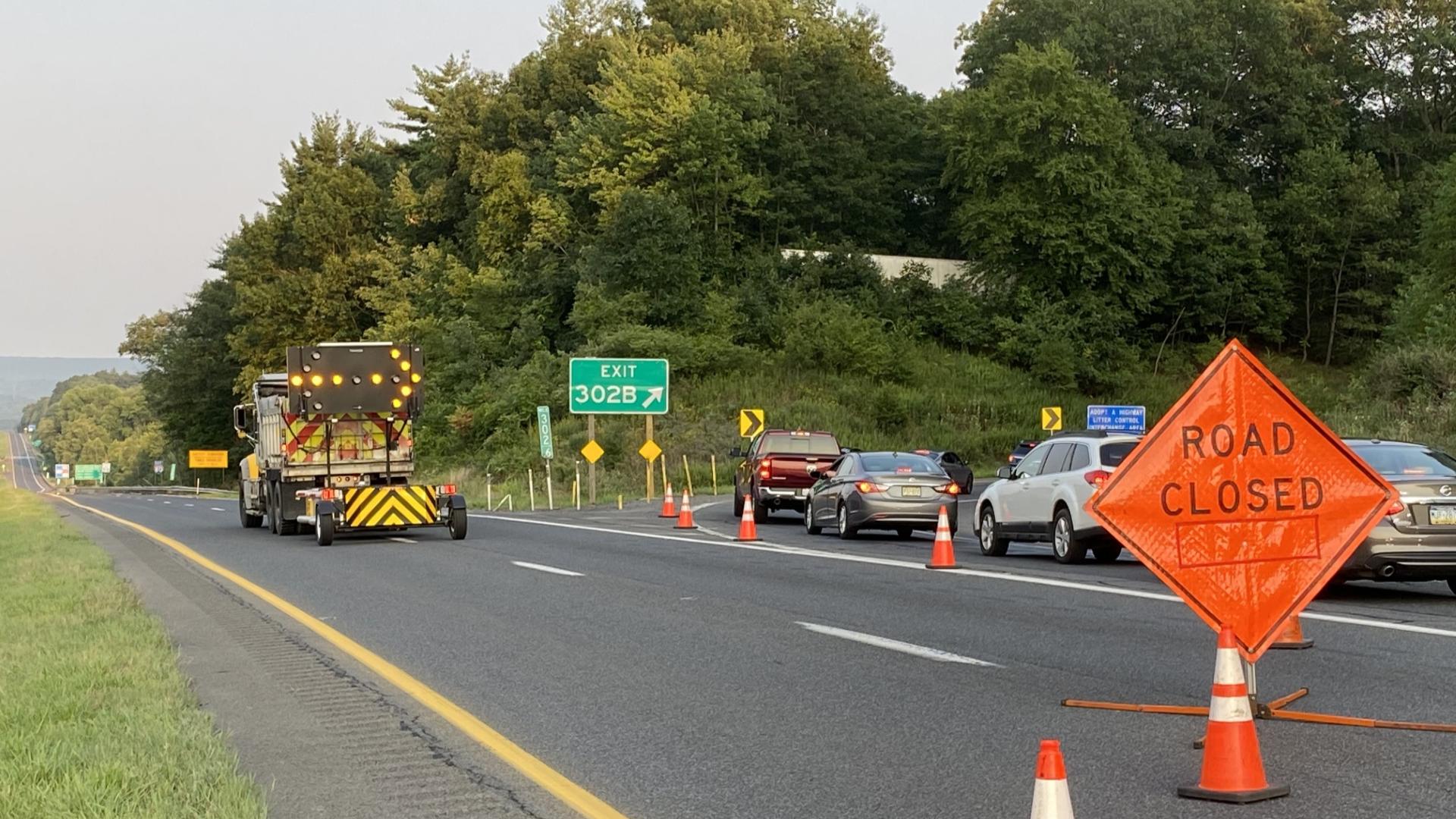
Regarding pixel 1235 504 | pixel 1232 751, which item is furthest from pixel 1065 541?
pixel 1232 751

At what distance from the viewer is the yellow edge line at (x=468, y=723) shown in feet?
21.3

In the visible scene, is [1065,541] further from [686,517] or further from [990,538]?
[686,517]

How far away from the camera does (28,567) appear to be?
778 inches

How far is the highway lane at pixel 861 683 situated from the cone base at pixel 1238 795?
0.06 m

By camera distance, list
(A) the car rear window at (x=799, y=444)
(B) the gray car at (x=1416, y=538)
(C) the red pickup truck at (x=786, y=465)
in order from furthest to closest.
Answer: (A) the car rear window at (x=799, y=444), (C) the red pickup truck at (x=786, y=465), (B) the gray car at (x=1416, y=538)

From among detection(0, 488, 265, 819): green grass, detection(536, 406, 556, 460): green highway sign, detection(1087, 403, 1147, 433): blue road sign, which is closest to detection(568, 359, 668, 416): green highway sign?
detection(536, 406, 556, 460): green highway sign

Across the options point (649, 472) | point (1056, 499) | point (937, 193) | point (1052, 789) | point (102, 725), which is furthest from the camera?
point (937, 193)

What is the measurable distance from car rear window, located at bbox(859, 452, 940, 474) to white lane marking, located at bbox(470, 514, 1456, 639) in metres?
2.66

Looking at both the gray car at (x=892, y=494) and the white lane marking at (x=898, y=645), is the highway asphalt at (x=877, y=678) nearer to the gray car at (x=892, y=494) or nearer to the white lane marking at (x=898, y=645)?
the white lane marking at (x=898, y=645)

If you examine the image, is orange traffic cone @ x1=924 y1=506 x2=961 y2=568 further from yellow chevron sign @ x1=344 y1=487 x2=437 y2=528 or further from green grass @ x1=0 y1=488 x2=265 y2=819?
yellow chevron sign @ x1=344 y1=487 x2=437 y2=528

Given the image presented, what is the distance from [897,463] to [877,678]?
1573cm

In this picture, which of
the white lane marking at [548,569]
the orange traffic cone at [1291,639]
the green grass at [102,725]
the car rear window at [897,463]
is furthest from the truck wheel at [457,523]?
the orange traffic cone at [1291,639]

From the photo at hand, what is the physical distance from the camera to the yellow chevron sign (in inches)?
1009

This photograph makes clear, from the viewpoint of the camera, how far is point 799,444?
32438mm
